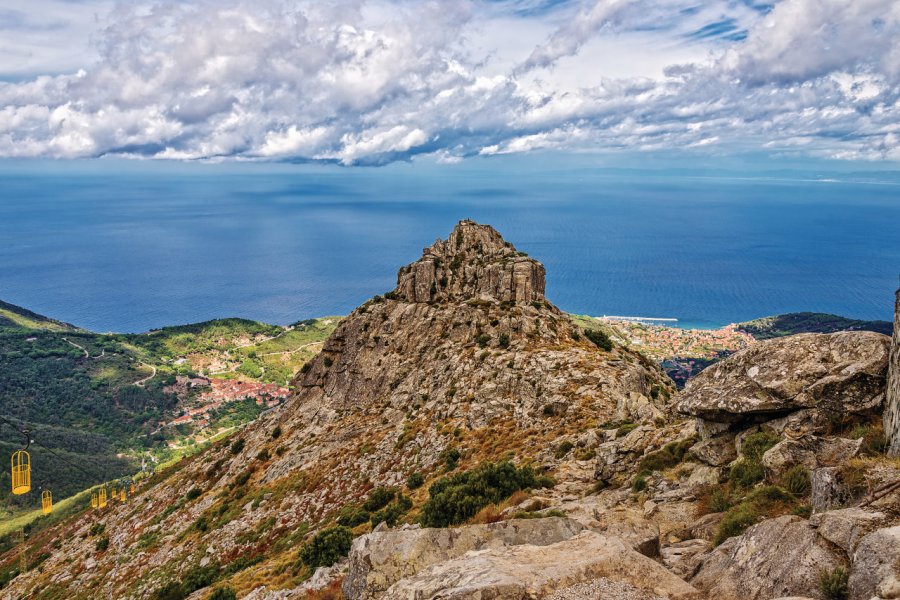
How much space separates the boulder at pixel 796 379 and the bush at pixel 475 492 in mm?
7823

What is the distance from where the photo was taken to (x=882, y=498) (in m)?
10.1

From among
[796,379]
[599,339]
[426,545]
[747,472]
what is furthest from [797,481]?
[599,339]

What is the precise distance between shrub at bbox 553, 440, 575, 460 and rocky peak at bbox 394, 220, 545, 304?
20.6 metres

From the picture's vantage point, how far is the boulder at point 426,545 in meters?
14.3

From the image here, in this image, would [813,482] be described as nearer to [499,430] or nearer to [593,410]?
[593,410]

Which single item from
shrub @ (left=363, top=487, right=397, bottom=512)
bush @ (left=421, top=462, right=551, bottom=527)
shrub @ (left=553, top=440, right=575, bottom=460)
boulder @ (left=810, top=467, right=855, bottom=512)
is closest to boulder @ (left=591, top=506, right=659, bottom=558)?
boulder @ (left=810, top=467, right=855, bottom=512)

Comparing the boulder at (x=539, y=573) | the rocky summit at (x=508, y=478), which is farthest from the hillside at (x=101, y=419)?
the boulder at (x=539, y=573)

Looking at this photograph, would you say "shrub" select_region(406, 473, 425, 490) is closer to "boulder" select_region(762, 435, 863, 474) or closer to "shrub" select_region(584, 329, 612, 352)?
"shrub" select_region(584, 329, 612, 352)

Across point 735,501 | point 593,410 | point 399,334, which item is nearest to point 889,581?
point 735,501

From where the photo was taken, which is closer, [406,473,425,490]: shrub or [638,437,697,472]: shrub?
[638,437,697,472]: shrub

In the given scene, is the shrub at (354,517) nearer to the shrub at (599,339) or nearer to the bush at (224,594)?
the bush at (224,594)

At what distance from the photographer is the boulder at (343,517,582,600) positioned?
14.3 m

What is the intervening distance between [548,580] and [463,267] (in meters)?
42.7

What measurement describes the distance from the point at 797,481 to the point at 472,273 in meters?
38.8
